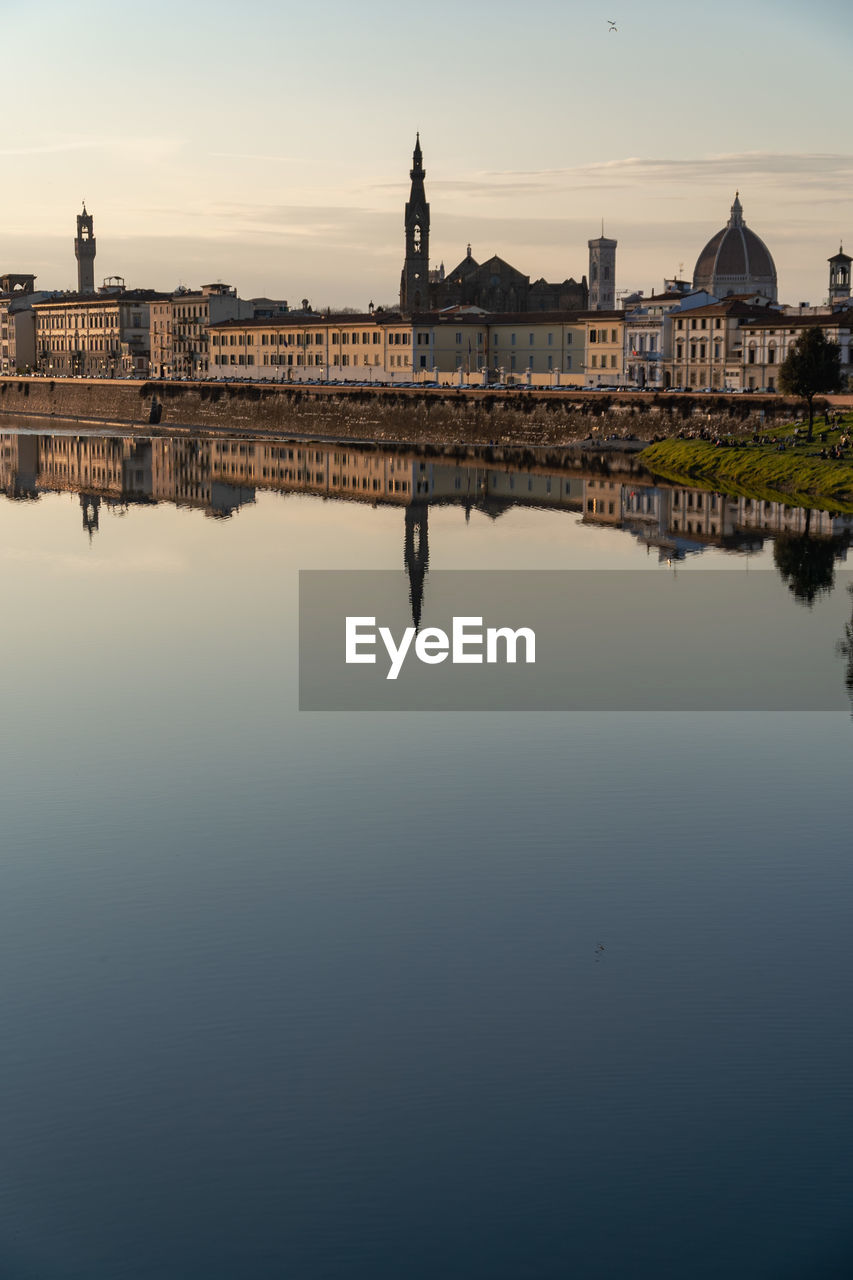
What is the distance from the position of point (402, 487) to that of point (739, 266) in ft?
208

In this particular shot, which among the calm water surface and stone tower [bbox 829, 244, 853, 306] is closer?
the calm water surface

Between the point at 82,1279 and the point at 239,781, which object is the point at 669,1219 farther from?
the point at 239,781

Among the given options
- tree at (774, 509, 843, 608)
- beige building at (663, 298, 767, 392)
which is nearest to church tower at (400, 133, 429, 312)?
beige building at (663, 298, 767, 392)

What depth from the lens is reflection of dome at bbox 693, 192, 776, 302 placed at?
128500 millimetres

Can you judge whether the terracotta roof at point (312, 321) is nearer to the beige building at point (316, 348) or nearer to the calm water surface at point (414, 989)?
the beige building at point (316, 348)

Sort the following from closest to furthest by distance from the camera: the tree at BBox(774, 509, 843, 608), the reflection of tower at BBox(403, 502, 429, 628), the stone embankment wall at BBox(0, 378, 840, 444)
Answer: the reflection of tower at BBox(403, 502, 429, 628) < the tree at BBox(774, 509, 843, 608) < the stone embankment wall at BBox(0, 378, 840, 444)

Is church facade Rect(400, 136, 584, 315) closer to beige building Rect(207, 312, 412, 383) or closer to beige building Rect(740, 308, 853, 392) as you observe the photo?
beige building Rect(207, 312, 412, 383)

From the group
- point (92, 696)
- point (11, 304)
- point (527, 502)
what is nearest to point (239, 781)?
point (92, 696)

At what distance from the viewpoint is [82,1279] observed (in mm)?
11180

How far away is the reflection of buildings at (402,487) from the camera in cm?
5734

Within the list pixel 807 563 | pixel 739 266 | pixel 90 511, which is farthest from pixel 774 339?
pixel 807 563

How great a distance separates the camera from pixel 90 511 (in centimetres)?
6544

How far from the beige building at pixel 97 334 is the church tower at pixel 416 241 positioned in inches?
1145

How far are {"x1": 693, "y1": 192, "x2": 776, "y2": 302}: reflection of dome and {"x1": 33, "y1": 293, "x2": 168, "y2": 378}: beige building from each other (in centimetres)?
6776
